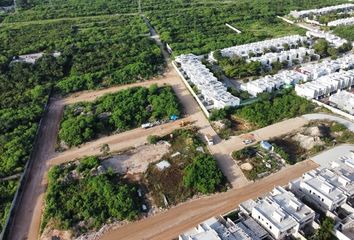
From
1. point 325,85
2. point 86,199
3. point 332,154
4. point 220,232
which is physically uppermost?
point 220,232

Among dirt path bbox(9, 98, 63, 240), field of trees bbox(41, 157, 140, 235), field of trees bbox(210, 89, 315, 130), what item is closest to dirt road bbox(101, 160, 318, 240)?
field of trees bbox(41, 157, 140, 235)

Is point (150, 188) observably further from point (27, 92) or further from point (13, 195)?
point (27, 92)

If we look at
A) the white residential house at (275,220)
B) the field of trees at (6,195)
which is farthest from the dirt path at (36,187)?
the white residential house at (275,220)

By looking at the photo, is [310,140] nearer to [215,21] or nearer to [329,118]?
[329,118]

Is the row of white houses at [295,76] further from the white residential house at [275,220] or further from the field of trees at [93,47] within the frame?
the white residential house at [275,220]

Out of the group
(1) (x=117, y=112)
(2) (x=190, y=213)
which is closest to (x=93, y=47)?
(1) (x=117, y=112)
